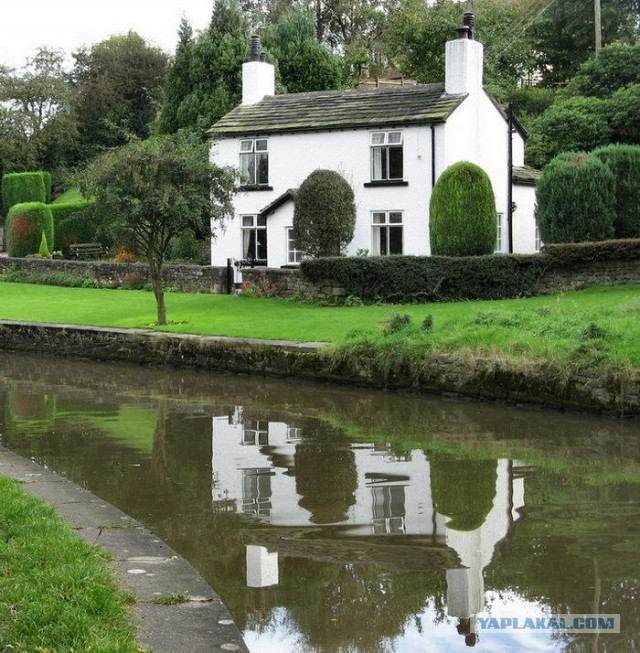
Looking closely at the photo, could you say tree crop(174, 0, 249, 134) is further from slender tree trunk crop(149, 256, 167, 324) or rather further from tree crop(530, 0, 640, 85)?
slender tree trunk crop(149, 256, 167, 324)

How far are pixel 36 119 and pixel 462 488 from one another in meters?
51.4

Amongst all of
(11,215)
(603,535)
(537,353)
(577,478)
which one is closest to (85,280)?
(11,215)

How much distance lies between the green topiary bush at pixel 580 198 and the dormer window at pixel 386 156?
4.98 m

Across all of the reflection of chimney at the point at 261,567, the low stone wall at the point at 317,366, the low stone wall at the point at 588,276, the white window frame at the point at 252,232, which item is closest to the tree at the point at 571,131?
the white window frame at the point at 252,232

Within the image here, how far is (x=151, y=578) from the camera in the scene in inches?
300

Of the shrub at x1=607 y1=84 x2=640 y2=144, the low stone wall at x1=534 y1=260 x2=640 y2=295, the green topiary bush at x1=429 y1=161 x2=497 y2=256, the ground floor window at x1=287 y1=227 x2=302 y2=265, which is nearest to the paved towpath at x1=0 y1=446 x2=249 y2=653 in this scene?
the low stone wall at x1=534 y1=260 x2=640 y2=295

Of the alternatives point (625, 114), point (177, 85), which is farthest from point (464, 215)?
point (177, 85)

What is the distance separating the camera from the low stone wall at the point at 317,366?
1599 cm

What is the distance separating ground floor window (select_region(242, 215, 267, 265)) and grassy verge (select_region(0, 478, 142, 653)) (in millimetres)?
27670

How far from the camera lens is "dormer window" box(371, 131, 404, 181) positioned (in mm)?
33562

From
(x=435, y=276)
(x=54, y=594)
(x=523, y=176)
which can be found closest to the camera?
(x=54, y=594)

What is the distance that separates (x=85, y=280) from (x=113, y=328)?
40.8 feet

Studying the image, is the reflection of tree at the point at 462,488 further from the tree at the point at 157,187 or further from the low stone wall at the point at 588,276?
the low stone wall at the point at 588,276

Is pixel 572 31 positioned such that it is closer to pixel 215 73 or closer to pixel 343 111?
pixel 215 73
